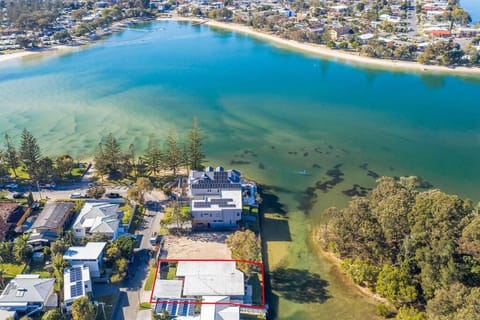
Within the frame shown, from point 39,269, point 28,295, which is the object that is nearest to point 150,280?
point 28,295

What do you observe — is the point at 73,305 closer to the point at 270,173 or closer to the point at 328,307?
the point at 328,307

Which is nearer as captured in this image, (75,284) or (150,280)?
(75,284)

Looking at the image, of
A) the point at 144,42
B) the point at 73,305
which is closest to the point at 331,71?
the point at 144,42

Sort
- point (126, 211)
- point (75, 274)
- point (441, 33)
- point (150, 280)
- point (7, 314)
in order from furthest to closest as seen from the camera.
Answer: point (441, 33), point (126, 211), point (150, 280), point (75, 274), point (7, 314)

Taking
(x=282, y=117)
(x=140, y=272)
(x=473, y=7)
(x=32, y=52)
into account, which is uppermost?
(x=473, y=7)

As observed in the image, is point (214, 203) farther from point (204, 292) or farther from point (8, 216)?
point (8, 216)

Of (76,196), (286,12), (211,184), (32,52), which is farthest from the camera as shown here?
(286,12)

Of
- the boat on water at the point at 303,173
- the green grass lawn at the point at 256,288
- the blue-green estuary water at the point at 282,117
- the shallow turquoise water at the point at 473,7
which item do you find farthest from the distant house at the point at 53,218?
the shallow turquoise water at the point at 473,7
